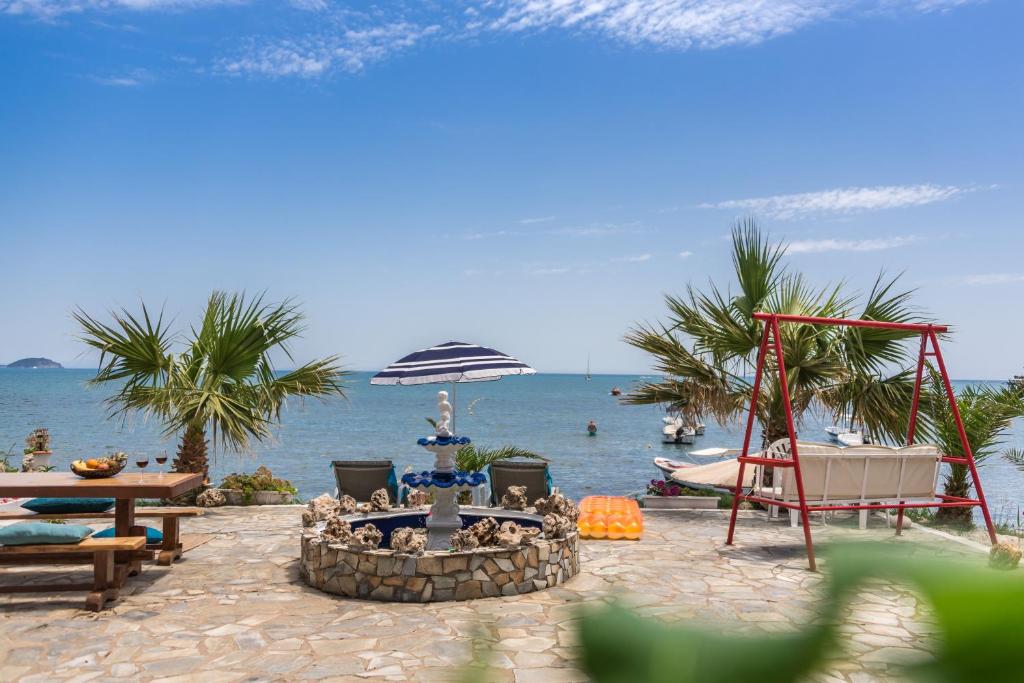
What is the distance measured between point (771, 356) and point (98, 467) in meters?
9.81

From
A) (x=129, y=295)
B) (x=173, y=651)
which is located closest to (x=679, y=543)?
(x=173, y=651)

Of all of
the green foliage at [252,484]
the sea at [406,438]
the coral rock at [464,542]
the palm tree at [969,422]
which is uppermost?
the palm tree at [969,422]

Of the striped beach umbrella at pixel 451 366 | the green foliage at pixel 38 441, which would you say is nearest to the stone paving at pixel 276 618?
the striped beach umbrella at pixel 451 366

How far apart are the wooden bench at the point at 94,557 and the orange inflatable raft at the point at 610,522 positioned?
566 cm

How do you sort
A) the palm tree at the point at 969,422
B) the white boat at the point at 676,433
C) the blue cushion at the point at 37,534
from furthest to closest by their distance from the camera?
the white boat at the point at 676,433 < the palm tree at the point at 969,422 < the blue cushion at the point at 37,534

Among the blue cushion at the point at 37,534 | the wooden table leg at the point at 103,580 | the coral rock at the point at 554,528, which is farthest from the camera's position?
the coral rock at the point at 554,528

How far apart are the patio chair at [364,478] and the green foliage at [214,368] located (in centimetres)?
204

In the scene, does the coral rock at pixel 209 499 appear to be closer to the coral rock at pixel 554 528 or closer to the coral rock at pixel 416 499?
the coral rock at pixel 416 499

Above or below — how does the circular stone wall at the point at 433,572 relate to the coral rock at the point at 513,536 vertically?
below

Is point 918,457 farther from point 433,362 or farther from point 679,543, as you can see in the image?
point 433,362

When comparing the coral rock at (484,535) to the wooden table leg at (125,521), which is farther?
the wooden table leg at (125,521)

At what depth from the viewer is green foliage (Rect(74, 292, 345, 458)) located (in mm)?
12750

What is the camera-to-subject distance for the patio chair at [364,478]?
11.6 m

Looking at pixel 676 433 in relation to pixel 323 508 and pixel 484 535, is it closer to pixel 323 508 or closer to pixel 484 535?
pixel 323 508
